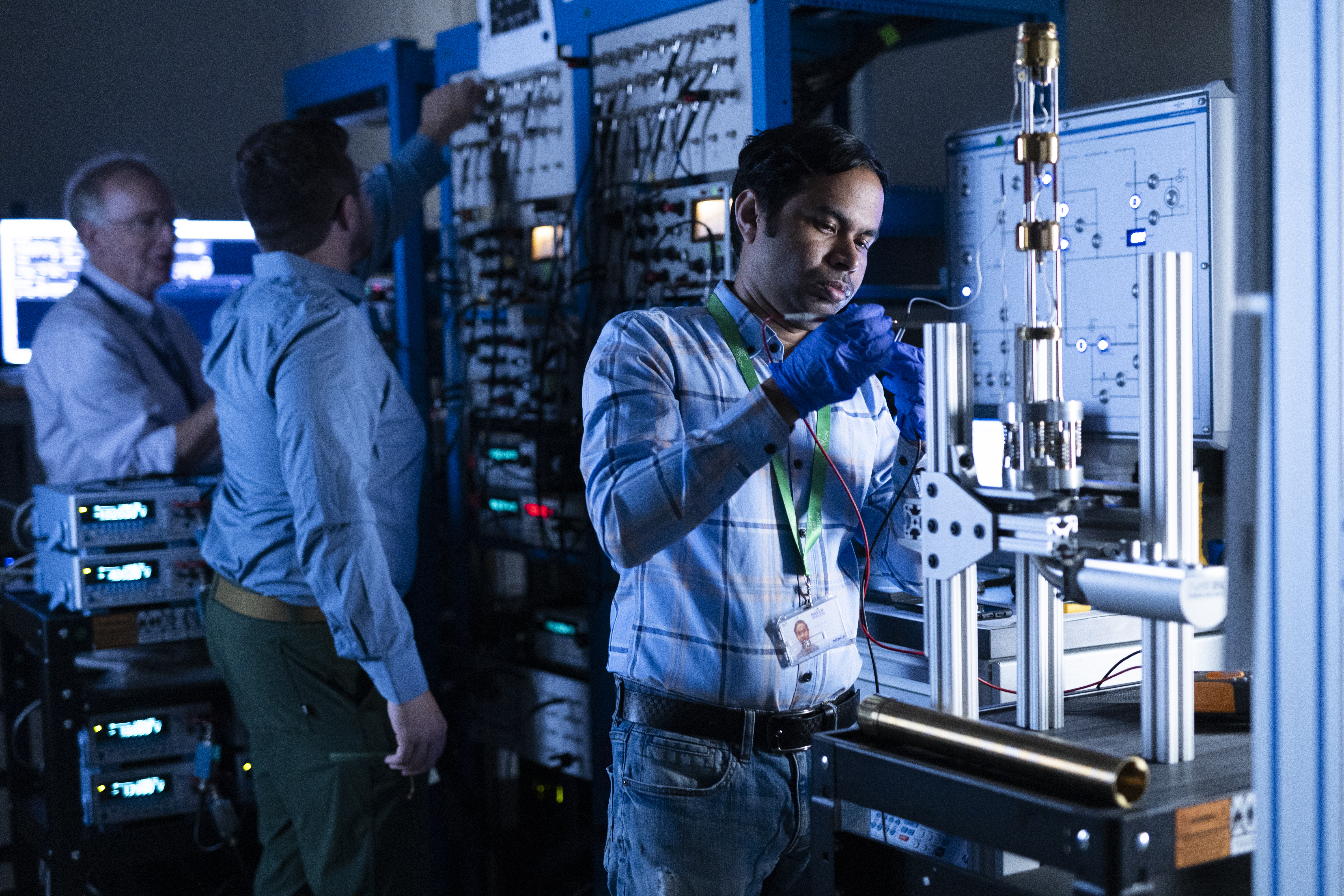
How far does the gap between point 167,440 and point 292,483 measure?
0.94m

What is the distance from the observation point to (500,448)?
3.26 meters

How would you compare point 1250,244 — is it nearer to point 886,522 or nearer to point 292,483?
point 886,522

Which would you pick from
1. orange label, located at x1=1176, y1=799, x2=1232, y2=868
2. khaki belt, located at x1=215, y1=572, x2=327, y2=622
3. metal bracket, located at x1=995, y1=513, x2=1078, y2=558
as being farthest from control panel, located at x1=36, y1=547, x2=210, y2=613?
orange label, located at x1=1176, y1=799, x2=1232, y2=868

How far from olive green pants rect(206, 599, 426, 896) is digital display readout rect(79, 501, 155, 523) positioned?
0.42 meters

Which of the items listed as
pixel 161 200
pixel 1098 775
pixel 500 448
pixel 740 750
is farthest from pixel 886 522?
pixel 161 200

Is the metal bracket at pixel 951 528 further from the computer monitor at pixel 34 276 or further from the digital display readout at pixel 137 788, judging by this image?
the computer monitor at pixel 34 276

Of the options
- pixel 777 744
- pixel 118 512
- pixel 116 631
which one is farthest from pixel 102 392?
pixel 777 744

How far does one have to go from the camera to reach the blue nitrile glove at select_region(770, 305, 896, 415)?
152cm

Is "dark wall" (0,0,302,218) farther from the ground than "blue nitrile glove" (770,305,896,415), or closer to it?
farther from the ground

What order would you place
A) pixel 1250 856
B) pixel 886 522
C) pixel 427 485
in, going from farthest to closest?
pixel 427 485, pixel 886 522, pixel 1250 856

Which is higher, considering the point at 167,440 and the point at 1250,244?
the point at 1250,244

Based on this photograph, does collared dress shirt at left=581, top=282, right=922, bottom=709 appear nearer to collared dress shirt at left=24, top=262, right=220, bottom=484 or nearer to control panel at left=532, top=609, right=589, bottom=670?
control panel at left=532, top=609, right=589, bottom=670

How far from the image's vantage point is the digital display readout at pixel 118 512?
112 inches

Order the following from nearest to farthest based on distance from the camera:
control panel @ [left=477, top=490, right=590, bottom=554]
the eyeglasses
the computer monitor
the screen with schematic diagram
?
the screen with schematic diagram < control panel @ [left=477, top=490, right=590, bottom=554] < the eyeglasses < the computer monitor
